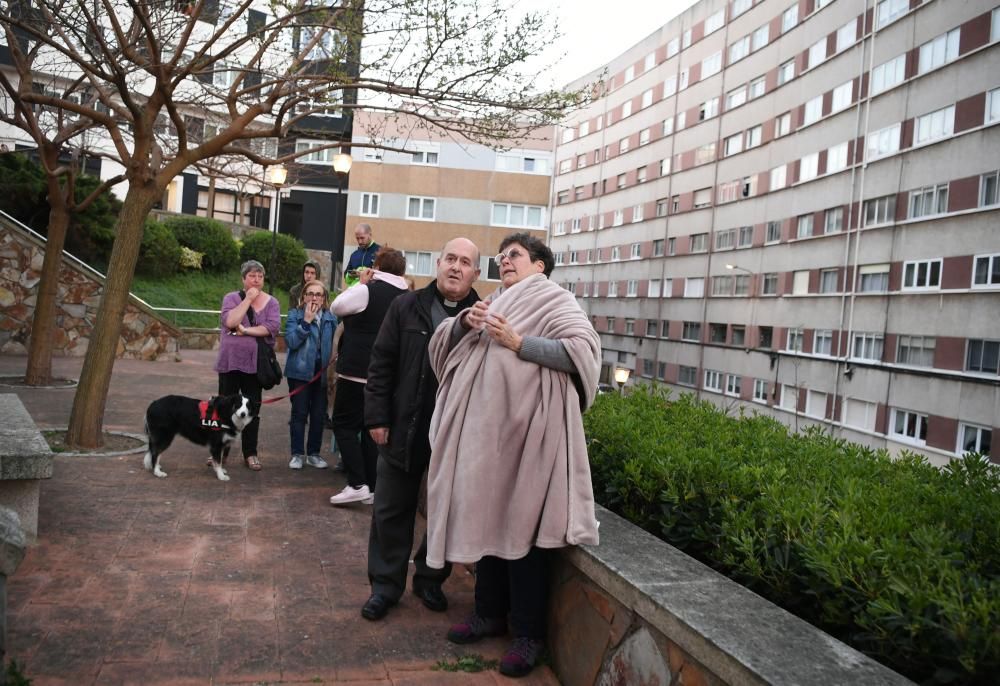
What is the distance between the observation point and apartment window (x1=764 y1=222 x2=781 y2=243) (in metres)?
44.8

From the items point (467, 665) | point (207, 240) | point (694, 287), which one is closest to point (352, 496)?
point (467, 665)

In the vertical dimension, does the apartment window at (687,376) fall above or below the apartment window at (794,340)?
below

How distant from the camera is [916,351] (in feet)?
111

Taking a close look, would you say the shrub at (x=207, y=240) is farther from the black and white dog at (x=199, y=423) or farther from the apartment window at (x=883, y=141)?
the apartment window at (x=883, y=141)

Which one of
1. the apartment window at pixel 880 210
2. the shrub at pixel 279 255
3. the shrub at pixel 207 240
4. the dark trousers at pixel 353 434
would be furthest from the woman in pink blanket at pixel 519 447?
the apartment window at pixel 880 210

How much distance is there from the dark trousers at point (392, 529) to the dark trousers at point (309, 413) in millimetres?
3599

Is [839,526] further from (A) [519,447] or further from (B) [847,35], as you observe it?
(B) [847,35]

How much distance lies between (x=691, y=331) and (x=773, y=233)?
1000 centimetres

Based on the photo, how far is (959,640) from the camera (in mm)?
2248

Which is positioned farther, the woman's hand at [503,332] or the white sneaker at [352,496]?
the white sneaker at [352,496]

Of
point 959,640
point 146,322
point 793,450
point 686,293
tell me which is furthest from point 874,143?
point 959,640

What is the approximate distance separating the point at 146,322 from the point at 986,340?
28.4 metres

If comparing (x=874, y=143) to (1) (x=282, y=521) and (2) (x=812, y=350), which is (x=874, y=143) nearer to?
(2) (x=812, y=350)

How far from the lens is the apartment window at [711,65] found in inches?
2015
